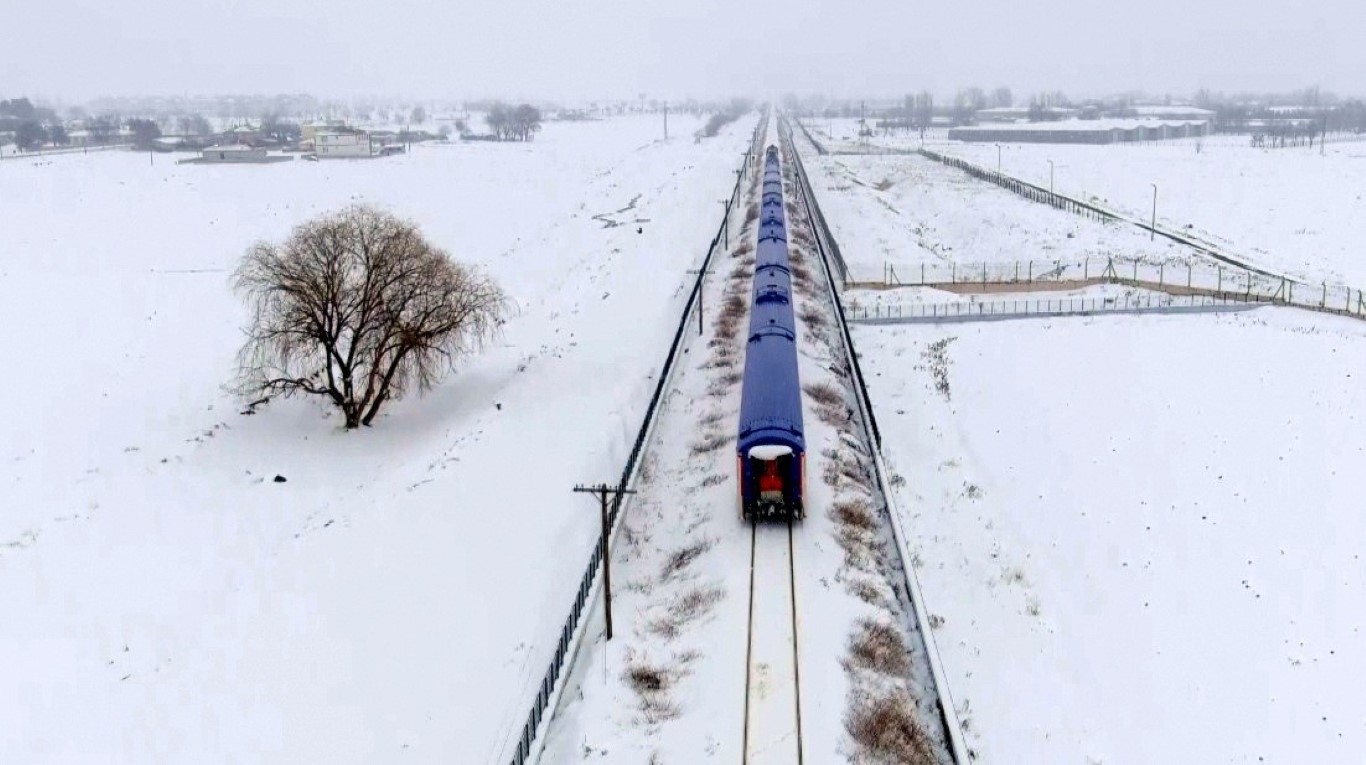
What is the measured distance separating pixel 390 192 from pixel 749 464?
79.2 meters

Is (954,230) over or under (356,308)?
over

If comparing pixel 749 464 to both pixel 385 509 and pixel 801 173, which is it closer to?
pixel 385 509

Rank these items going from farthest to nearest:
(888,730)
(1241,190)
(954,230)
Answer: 1. (1241,190)
2. (954,230)
3. (888,730)

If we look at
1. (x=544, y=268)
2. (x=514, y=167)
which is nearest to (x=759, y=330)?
(x=544, y=268)

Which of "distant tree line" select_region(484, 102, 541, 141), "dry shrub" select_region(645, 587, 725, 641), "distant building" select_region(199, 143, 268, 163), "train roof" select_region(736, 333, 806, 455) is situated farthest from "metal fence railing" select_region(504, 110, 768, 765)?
"distant tree line" select_region(484, 102, 541, 141)

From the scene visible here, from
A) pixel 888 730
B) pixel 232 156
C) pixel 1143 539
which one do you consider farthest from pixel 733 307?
pixel 232 156

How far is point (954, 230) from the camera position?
71938 mm

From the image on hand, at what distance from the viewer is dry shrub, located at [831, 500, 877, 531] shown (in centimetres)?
2224

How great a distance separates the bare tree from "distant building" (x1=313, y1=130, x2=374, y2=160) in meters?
105

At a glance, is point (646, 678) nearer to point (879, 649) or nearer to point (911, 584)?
point (879, 649)

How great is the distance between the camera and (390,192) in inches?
3674

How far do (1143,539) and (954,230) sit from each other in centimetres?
5265

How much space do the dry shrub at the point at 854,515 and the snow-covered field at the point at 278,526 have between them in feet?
17.7

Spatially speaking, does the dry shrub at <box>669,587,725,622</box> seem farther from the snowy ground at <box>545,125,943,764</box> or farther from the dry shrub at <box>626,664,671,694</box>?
the dry shrub at <box>626,664,671,694</box>
